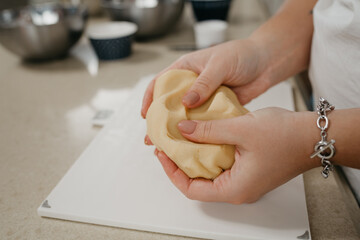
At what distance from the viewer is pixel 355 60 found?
0.67 m

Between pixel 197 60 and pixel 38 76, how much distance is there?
0.84 metres

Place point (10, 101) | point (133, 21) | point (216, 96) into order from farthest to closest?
point (133, 21) → point (10, 101) → point (216, 96)

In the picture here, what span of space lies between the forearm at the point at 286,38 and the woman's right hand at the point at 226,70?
0.09ft

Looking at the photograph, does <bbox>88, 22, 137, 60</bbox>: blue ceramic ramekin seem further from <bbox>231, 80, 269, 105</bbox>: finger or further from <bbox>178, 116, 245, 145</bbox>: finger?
<bbox>178, 116, 245, 145</bbox>: finger

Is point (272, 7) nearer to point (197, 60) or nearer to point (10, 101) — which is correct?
point (197, 60)

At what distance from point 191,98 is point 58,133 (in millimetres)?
484

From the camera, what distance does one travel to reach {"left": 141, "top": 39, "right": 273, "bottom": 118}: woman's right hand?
737 mm

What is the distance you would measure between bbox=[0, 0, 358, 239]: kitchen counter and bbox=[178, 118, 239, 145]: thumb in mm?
210

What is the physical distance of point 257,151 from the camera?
0.58 meters

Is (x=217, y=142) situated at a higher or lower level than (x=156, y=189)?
higher

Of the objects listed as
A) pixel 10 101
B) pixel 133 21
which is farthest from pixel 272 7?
pixel 10 101

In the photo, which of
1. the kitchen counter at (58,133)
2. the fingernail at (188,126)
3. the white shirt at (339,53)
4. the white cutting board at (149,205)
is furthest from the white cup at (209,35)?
the fingernail at (188,126)

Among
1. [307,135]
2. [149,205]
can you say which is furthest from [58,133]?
[307,135]

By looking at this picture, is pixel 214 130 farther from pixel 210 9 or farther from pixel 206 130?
pixel 210 9
